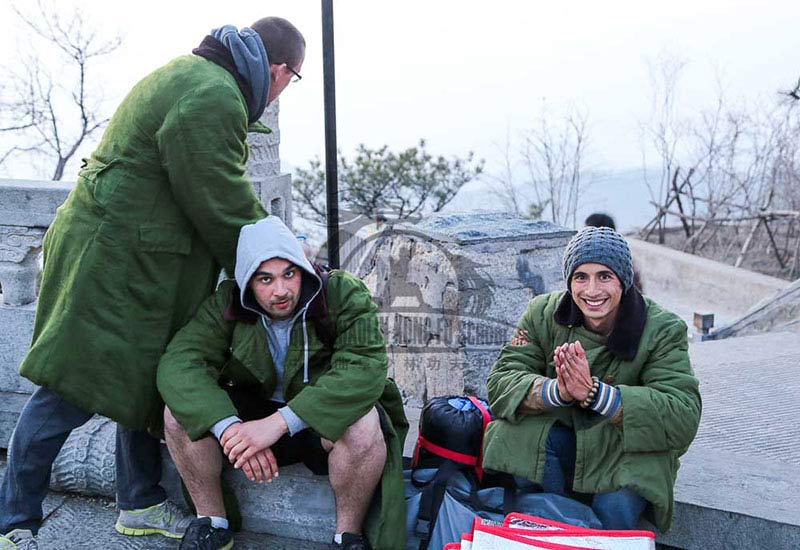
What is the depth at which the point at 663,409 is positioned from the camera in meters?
2.46

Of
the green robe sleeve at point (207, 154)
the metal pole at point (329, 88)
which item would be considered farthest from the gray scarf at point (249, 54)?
the metal pole at point (329, 88)

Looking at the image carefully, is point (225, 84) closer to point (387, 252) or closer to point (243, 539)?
point (243, 539)

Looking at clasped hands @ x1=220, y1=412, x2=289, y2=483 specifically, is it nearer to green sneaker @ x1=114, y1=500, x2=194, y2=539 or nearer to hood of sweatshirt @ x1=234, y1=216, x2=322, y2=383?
hood of sweatshirt @ x1=234, y1=216, x2=322, y2=383

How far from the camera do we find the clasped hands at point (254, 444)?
97.3 inches

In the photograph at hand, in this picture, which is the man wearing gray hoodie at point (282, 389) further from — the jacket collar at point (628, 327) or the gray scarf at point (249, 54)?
the jacket collar at point (628, 327)

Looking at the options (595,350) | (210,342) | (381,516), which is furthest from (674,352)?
(210,342)

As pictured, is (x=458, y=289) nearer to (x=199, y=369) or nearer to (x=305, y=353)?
(x=305, y=353)

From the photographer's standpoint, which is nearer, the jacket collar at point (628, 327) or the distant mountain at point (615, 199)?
the jacket collar at point (628, 327)

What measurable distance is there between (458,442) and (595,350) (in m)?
0.55

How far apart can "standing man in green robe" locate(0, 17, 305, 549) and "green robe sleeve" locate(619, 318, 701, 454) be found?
1.31 meters

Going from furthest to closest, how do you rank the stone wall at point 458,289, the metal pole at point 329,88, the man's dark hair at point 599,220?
the man's dark hair at point 599,220 → the stone wall at point 458,289 → the metal pole at point 329,88

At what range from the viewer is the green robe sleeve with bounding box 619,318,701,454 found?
2.45 metres

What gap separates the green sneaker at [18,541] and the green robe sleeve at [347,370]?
947mm

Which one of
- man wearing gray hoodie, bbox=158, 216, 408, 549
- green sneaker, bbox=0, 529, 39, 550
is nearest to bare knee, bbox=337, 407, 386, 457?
man wearing gray hoodie, bbox=158, 216, 408, 549
